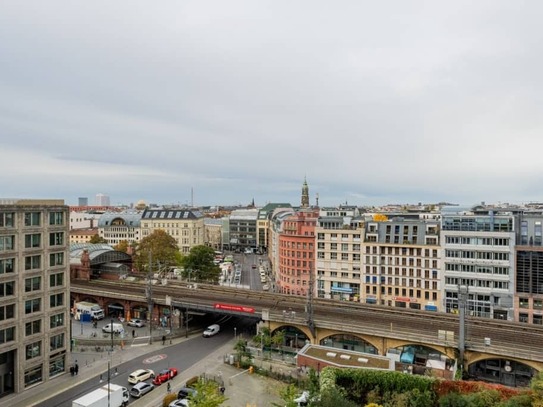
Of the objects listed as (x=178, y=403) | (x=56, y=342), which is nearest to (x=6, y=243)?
(x=56, y=342)

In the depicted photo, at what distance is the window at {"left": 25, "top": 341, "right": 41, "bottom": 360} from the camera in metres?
43.8

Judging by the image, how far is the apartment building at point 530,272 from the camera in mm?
68750

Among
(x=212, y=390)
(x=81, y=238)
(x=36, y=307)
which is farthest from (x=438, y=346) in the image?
(x=81, y=238)

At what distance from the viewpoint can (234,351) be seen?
182ft

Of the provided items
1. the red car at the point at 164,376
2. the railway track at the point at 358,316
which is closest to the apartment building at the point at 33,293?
the red car at the point at 164,376

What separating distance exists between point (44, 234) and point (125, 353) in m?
19.7

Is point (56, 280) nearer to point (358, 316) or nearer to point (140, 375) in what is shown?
point (140, 375)

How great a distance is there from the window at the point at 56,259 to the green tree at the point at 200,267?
42777mm

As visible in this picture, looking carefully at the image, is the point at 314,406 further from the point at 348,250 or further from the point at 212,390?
the point at 348,250

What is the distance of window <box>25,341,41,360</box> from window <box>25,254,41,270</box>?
8.23 meters

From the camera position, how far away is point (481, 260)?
74188mm

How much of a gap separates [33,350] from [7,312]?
5547 mm

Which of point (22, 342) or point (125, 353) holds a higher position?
point (22, 342)

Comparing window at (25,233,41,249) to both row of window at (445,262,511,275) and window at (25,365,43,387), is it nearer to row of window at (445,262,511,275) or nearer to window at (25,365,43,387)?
window at (25,365,43,387)
